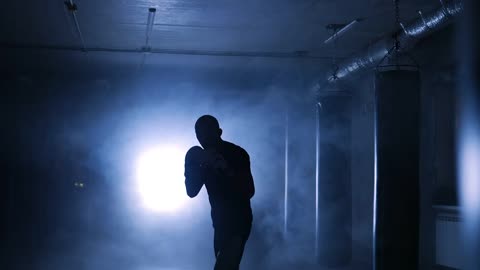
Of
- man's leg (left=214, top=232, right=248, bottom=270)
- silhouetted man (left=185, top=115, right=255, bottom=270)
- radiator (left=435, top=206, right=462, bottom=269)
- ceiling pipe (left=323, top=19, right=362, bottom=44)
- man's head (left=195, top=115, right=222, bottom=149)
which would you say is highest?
ceiling pipe (left=323, top=19, right=362, bottom=44)

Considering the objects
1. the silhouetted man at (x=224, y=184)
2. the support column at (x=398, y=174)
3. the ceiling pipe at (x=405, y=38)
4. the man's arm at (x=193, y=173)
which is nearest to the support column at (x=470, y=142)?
the silhouetted man at (x=224, y=184)

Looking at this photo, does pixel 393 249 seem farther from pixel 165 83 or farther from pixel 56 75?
pixel 56 75

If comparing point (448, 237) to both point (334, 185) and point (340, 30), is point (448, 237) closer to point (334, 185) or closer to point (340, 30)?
point (334, 185)

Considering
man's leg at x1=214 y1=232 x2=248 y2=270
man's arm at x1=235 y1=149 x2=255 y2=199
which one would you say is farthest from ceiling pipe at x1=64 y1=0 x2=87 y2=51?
man's leg at x1=214 y1=232 x2=248 y2=270

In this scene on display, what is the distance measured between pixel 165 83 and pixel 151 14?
3549mm

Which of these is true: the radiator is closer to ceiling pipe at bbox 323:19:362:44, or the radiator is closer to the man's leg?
ceiling pipe at bbox 323:19:362:44

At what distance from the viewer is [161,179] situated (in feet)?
31.2

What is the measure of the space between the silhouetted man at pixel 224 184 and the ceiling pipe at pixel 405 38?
5.20 feet

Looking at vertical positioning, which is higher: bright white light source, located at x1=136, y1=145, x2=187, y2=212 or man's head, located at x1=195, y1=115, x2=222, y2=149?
man's head, located at x1=195, y1=115, x2=222, y2=149

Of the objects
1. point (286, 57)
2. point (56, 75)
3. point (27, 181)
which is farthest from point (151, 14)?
point (27, 181)

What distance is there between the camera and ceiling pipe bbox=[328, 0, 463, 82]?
450 cm

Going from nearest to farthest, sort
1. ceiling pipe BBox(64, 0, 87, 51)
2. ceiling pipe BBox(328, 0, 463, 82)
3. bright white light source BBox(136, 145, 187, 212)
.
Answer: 1. ceiling pipe BBox(328, 0, 463, 82)
2. ceiling pipe BBox(64, 0, 87, 51)
3. bright white light source BBox(136, 145, 187, 212)

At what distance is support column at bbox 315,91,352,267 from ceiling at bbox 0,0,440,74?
33.8 inches

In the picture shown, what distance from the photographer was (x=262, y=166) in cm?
960
